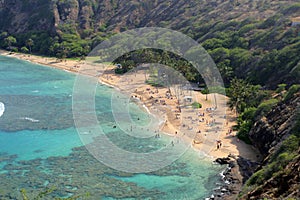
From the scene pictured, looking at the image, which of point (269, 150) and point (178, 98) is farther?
point (178, 98)

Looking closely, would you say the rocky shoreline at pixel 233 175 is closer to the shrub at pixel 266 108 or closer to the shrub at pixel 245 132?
the shrub at pixel 245 132

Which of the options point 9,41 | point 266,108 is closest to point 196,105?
point 266,108

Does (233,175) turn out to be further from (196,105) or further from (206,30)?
(206,30)

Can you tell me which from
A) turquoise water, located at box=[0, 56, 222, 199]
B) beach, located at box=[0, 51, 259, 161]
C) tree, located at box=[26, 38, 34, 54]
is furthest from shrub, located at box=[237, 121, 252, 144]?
tree, located at box=[26, 38, 34, 54]

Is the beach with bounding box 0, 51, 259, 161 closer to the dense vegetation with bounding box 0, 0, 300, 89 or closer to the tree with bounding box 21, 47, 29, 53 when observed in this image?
the dense vegetation with bounding box 0, 0, 300, 89

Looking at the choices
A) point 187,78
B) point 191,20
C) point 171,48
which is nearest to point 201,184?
point 187,78

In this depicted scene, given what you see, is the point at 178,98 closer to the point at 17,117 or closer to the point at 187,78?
the point at 187,78
